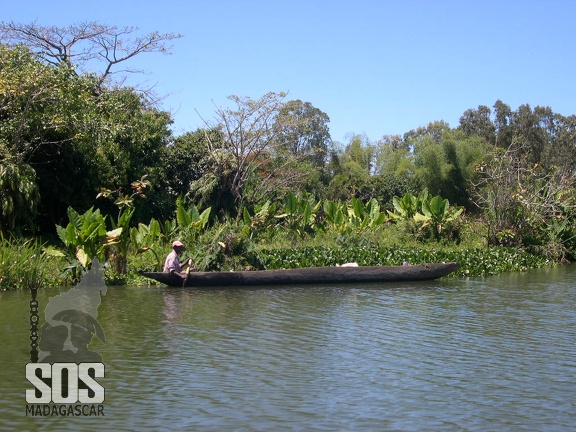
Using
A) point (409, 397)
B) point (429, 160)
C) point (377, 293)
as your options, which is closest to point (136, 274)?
point (377, 293)

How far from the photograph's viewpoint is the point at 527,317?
12492mm

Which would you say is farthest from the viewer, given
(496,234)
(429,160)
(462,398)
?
(429,160)

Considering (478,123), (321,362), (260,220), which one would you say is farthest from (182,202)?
(478,123)

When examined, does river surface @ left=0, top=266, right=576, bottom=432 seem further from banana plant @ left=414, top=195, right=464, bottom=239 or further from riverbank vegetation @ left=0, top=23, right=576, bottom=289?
banana plant @ left=414, top=195, right=464, bottom=239

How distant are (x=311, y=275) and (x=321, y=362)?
7.19m

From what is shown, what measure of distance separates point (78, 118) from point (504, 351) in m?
13.6

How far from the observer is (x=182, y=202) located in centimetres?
2109

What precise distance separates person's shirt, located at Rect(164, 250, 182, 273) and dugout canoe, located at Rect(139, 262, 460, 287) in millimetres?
131

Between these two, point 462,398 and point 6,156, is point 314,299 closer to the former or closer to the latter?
point 462,398

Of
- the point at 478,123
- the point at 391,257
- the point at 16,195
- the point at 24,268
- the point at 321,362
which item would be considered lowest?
the point at 321,362

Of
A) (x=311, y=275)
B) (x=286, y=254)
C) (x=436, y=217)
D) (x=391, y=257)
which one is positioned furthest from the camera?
(x=436, y=217)

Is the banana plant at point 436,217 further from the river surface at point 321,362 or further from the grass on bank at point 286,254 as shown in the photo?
the river surface at point 321,362

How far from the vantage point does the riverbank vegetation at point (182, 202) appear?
16719 millimetres

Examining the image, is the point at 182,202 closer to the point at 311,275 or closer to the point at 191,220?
the point at 191,220
